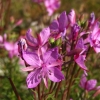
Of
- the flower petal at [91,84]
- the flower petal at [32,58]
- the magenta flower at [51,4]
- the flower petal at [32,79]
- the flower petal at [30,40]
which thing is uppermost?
the magenta flower at [51,4]

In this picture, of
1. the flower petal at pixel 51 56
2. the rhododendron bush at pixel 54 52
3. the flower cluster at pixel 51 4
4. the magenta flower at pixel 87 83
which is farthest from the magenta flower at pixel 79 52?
the flower cluster at pixel 51 4

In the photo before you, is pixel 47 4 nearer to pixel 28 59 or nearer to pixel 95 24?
pixel 95 24

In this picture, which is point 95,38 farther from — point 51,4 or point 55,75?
point 51,4

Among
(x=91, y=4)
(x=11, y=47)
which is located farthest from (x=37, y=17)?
(x=11, y=47)

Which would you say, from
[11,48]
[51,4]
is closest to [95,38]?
[11,48]

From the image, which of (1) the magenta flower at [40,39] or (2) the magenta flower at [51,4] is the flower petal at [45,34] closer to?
(1) the magenta flower at [40,39]

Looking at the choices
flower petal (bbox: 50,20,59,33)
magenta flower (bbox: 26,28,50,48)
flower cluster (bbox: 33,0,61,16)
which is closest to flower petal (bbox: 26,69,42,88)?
magenta flower (bbox: 26,28,50,48)
